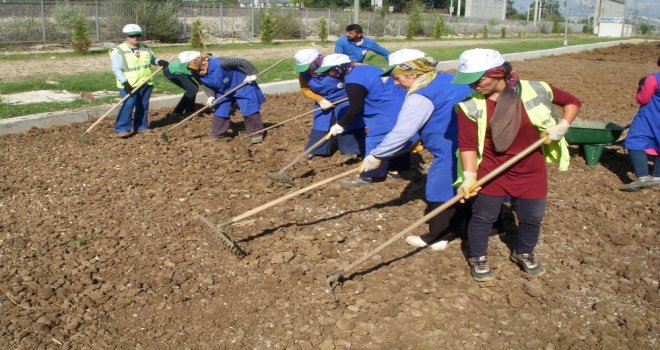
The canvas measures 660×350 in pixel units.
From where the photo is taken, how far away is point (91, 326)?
3.40 metres

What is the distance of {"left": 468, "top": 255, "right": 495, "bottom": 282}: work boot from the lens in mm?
3865

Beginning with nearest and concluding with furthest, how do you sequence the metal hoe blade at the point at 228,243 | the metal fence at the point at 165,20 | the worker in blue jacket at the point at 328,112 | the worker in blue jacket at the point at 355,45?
1. the metal hoe blade at the point at 228,243
2. the worker in blue jacket at the point at 328,112
3. the worker in blue jacket at the point at 355,45
4. the metal fence at the point at 165,20

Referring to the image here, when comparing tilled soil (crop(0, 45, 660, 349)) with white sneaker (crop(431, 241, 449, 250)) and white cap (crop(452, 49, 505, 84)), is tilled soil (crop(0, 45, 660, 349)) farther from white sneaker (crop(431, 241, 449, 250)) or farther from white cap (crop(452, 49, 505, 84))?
white cap (crop(452, 49, 505, 84))

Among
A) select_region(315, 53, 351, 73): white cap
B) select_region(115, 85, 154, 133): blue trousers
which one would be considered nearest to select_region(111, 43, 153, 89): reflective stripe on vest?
select_region(115, 85, 154, 133): blue trousers

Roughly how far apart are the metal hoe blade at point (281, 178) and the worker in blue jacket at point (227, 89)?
1.56 m

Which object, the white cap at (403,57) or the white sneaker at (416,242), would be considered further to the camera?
the white sneaker at (416,242)

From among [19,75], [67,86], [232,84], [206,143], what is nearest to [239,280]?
[206,143]

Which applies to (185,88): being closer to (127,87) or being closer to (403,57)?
(127,87)

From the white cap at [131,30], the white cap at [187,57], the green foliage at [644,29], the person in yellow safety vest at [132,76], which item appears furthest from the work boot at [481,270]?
the green foliage at [644,29]

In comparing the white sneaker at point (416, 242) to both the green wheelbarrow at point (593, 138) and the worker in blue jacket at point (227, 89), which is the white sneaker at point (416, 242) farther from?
the worker in blue jacket at point (227, 89)

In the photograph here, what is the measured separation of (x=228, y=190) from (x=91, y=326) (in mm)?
2272

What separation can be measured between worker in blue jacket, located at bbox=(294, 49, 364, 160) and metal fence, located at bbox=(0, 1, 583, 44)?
16378 millimetres

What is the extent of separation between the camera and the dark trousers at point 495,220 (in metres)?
3.67

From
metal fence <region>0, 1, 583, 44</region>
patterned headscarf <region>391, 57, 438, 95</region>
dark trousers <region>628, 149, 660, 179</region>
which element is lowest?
dark trousers <region>628, 149, 660, 179</region>
